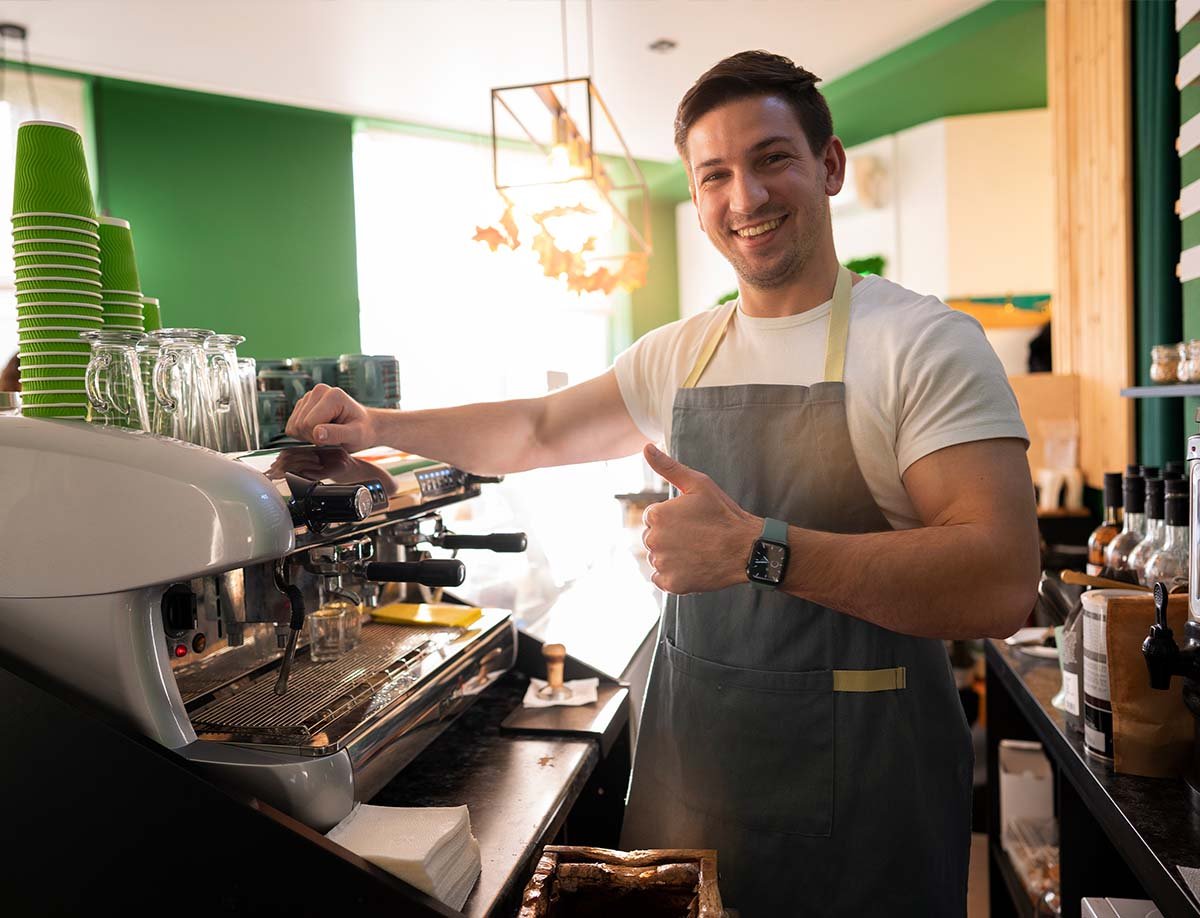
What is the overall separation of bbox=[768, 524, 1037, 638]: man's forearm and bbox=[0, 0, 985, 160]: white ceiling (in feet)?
12.1

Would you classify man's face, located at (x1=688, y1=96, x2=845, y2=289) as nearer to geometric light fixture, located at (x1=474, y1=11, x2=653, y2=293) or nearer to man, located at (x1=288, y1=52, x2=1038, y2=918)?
man, located at (x1=288, y1=52, x2=1038, y2=918)

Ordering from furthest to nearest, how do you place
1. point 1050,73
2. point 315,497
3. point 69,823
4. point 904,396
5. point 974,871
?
point 1050,73, point 974,871, point 904,396, point 315,497, point 69,823

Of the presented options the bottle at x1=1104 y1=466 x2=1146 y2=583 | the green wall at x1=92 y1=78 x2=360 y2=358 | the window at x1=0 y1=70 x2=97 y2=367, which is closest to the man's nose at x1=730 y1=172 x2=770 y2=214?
the bottle at x1=1104 y1=466 x2=1146 y2=583

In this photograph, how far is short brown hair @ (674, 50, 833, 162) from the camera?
51.5 inches

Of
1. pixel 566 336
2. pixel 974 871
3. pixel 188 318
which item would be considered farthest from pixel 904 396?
pixel 566 336

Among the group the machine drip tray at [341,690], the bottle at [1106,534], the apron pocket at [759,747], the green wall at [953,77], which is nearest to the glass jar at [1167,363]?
the bottle at [1106,534]

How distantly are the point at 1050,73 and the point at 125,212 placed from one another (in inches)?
176

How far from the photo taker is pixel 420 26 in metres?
4.34

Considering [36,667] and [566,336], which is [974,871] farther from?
[566,336]

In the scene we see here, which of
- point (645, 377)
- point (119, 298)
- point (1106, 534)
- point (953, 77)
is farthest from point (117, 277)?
point (953, 77)

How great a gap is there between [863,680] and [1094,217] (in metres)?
2.80

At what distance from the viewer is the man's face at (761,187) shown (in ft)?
4.31

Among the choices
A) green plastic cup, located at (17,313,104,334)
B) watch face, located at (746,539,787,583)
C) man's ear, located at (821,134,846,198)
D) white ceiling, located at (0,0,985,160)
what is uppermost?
white ceiling, located at (0,0,985,160)

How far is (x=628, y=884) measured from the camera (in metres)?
1.00
